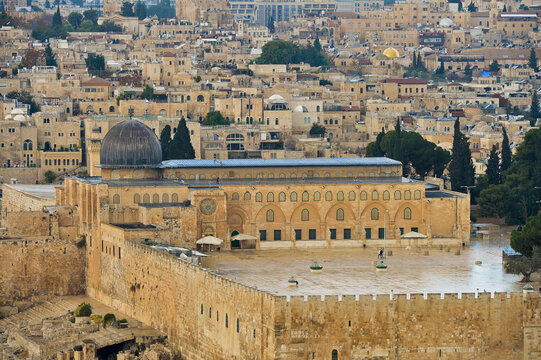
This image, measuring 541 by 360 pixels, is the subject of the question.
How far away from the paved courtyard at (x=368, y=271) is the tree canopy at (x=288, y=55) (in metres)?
82.1

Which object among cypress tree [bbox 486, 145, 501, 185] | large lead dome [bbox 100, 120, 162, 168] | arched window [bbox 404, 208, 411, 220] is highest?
large lead dome [bbox 100, 120, 162, 168]

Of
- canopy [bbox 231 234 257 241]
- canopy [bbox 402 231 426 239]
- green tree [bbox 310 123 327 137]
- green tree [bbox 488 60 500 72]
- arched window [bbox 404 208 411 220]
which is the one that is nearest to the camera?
canopy [bbox 231 234 257 241]

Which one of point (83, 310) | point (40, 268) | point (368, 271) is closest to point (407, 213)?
point (368, 271)

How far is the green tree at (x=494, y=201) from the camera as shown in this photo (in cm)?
9588

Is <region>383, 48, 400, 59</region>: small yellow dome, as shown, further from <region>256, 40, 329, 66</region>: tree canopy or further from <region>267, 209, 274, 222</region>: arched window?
<region>267, 209, 274, 222</region>: arched window

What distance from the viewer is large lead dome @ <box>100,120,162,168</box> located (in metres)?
87.1

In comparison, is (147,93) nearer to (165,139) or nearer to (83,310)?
(165,139)

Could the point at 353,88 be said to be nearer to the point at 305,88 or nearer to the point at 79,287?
the point at 305,88

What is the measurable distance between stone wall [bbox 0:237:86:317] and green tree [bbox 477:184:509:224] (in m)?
22.1

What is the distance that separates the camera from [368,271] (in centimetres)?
7694

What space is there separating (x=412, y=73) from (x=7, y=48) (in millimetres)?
39107

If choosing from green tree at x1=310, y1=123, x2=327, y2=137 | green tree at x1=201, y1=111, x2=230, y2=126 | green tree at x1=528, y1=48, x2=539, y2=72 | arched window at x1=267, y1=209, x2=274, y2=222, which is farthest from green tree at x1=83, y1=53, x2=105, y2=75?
arched window at x1=267, y1=209, x2=274, y2=222

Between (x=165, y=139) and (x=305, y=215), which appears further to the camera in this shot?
(x=165, y=139)

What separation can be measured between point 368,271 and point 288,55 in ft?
317
